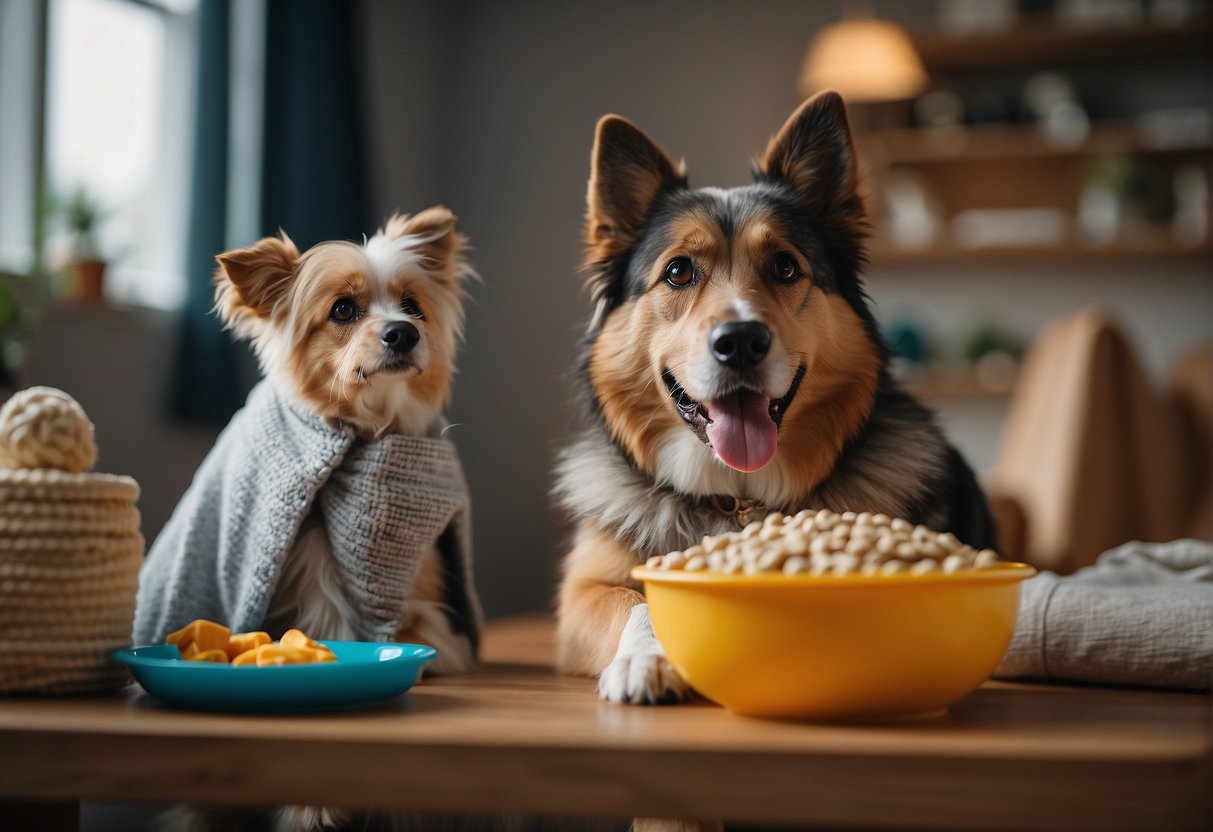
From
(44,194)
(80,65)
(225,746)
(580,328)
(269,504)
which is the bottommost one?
(225,746)

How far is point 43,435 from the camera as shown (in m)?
1.12

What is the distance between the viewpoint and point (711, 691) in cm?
103

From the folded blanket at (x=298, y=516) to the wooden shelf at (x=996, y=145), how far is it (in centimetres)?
420

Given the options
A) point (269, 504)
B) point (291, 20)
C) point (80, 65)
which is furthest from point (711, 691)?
point (291, 20)

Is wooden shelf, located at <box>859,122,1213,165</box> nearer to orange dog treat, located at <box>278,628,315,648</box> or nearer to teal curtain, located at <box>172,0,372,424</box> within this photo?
teal curtain, located at <box>172,0,372,424</box>

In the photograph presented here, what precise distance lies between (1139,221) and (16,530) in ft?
16.4

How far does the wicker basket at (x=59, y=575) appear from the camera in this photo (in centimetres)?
108

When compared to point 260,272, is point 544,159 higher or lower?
higher

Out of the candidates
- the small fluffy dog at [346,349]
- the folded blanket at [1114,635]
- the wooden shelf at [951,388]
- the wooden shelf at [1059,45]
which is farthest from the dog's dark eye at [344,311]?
the wooden shelf at [1059,45]

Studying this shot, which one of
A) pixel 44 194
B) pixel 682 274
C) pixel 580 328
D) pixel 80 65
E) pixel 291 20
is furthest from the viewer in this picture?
pixel 291 20

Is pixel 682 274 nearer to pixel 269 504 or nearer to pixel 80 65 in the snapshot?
pixel 269 504

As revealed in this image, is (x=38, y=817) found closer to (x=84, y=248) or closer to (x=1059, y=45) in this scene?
(x=84, y=248)

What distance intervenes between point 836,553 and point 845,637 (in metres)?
0.09

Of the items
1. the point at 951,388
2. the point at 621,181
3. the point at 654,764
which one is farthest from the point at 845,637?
the point at 951,388
